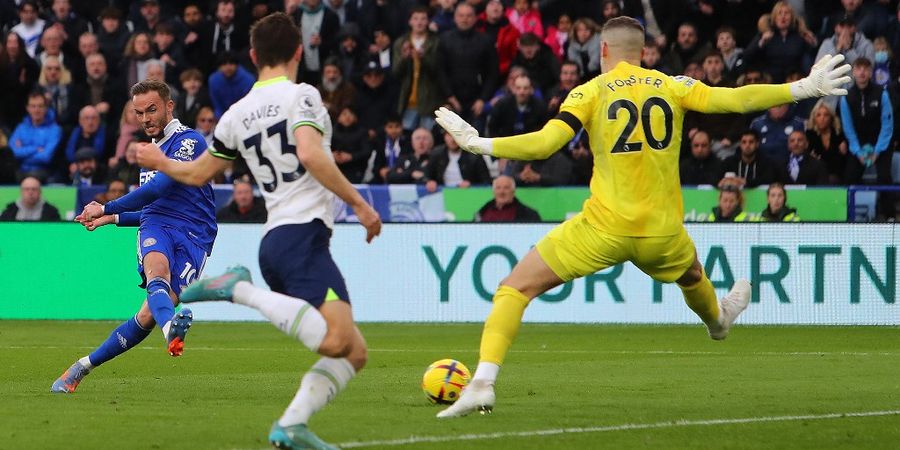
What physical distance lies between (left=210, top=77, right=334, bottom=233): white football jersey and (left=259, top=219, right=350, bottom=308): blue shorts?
0.17 feet

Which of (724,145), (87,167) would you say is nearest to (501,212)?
(724,145)

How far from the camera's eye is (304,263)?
751 cm

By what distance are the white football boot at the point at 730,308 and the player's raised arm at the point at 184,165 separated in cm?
387

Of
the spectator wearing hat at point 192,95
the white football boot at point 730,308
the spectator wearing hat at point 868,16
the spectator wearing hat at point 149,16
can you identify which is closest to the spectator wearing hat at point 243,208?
the spectator wearing hat at point 192,95

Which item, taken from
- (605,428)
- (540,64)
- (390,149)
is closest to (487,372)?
(605,428)

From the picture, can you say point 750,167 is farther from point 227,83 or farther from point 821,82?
point 821,82

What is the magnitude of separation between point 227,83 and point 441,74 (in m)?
3.03

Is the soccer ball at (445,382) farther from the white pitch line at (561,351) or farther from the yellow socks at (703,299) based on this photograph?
the white pitch line at (561,351)

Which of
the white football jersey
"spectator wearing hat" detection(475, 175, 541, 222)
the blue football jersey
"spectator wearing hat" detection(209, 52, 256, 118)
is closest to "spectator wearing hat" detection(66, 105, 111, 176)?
"spectator wearing hat" detection(209, 52, 256, 118)

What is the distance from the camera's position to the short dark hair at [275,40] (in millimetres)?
7672

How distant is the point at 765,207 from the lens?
18.5 m

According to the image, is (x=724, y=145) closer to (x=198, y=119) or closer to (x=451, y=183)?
(x=451, y=183)

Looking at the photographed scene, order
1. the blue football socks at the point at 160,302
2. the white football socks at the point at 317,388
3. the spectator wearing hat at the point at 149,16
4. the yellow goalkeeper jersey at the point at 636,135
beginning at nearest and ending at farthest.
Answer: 1. the white football socks at the point at 317,388
2. the yellow goalkeeper jersey at the point at 636,135
3. the blue football socks at the point at 160,302
4. the spectator wearing hat at the point at 149,16

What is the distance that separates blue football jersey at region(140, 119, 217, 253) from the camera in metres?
11.2
